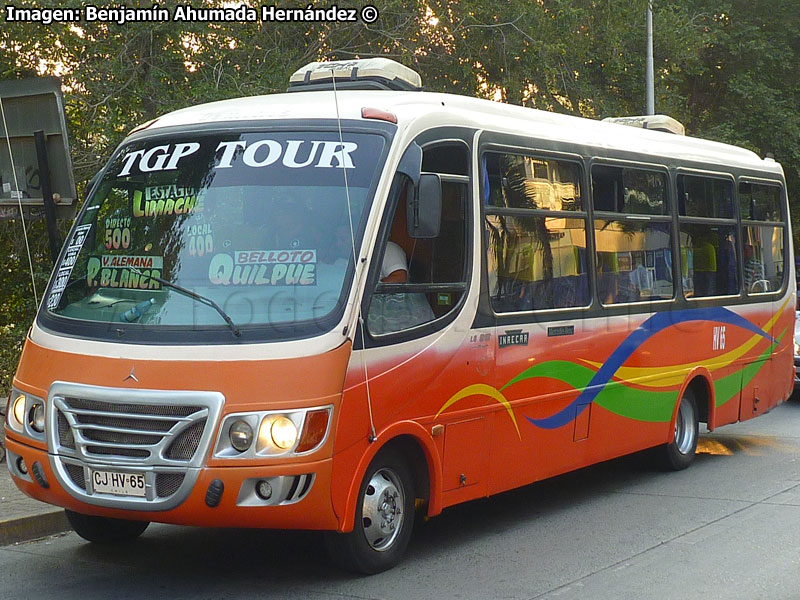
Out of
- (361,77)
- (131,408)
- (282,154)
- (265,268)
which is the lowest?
(131,408)

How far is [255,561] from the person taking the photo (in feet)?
24.0

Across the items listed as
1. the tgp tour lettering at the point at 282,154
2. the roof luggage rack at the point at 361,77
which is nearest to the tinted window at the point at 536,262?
the tgp tour lettering at the point at 282,154

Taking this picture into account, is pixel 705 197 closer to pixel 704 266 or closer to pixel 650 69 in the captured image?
pixel 704 266

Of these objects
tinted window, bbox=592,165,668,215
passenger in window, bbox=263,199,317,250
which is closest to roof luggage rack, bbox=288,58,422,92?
tinted window, bbox=592,165,668,215

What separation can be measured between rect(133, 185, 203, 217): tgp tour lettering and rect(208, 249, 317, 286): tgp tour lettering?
1.51 feet

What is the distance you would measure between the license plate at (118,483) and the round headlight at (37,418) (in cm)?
52

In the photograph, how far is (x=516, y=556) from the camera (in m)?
7.38

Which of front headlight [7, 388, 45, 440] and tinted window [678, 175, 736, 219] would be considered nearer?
front headlight [7, 388, 45, 440]

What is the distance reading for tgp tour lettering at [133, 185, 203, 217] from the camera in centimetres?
703

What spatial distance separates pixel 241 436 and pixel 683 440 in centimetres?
575

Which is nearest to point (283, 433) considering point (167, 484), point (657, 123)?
point (167, 484)

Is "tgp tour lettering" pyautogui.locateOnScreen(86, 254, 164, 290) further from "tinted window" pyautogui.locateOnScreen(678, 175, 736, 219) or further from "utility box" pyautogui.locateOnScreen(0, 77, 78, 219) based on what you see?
"tinted window" pyautogui.locateOnScreen(678, 175, 736, 219)

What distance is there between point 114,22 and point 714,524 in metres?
11.0

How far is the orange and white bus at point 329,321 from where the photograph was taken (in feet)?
20.6
